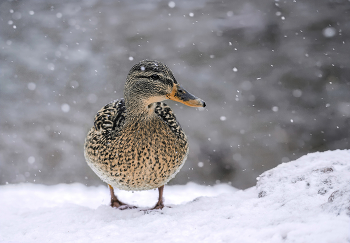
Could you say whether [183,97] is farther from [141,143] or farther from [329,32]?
[329,32]

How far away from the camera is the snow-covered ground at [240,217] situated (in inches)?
53.6

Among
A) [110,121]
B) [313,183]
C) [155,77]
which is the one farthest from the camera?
[110,121]

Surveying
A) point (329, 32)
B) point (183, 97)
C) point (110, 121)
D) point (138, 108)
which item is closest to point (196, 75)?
point (329, 32)

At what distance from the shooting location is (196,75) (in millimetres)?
6559

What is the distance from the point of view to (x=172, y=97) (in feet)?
6.89

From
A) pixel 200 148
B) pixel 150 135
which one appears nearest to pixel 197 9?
pixel 200 148

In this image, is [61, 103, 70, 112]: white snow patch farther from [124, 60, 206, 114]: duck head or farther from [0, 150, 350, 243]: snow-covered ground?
[124, 60, 206, 114]: duck head

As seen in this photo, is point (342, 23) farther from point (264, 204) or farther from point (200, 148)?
point (264, 204)

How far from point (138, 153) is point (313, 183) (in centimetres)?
130

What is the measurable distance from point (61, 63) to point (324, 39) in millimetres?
6363

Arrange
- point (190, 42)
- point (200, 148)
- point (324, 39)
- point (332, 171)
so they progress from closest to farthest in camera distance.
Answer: point (332, 171) → point (200, 148) → point (324, 39) → point (190, 42)

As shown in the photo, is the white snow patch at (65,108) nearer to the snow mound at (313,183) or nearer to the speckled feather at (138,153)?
the speckled feather at (138,153)

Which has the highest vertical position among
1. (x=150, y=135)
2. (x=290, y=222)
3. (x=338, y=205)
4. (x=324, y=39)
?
(x=324, y=39)

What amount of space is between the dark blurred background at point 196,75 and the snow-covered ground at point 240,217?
11.1 ft
